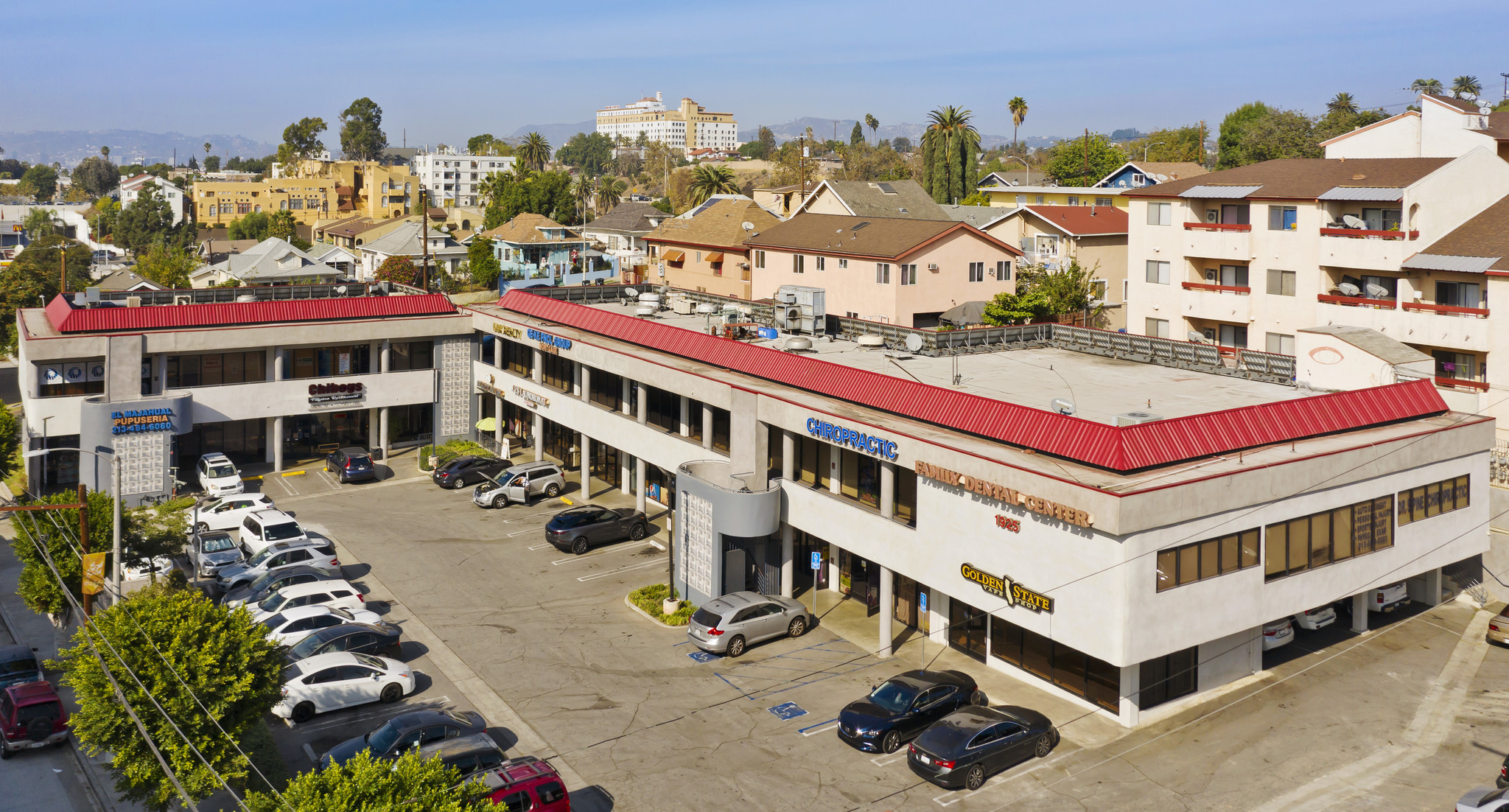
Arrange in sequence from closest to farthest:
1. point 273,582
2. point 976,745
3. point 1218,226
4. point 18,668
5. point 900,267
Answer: point 976,745, point 18,668, point 273,582, point 1218,226, point 900,267

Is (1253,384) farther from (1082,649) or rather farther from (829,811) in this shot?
(829,811)

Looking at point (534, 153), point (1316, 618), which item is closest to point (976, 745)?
point (1316, 618)

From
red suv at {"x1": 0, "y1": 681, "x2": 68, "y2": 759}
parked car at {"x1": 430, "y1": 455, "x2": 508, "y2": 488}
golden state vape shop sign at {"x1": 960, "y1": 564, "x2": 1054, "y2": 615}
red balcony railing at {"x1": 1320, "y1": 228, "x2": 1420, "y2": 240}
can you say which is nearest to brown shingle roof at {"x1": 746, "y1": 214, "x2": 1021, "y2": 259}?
red balcony railing at {"x1": 1320, "y1": 228, "x2": 1420, "y2": 240}

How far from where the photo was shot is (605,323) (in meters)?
54.1

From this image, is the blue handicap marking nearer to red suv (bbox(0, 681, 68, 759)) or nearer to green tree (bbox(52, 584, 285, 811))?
green tree (bbox(52, 584, 285, 811))

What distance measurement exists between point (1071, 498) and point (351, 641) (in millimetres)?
21743

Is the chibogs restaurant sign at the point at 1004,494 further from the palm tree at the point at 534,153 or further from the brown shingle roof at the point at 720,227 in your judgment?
the palm tree at the point at 534,153

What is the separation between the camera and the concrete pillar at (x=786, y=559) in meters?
40.0

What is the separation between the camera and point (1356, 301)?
176 feet

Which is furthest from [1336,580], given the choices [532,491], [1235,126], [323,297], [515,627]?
[1235,126]

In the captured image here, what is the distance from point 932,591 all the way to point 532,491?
23.2 meters

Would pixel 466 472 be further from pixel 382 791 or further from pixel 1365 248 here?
pixel 1365 248

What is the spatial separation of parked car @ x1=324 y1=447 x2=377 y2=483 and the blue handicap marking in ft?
107

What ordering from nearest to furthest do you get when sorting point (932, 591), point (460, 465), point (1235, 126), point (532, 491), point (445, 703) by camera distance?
point (445, 703), point (932, 591), point (532, 491), point (460, 465), point (1235, 126)
